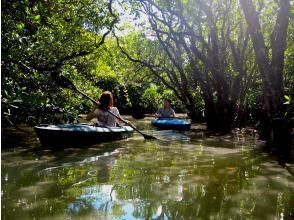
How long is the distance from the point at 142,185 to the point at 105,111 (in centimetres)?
558

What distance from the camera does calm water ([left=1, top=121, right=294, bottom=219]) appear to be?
13.7ft

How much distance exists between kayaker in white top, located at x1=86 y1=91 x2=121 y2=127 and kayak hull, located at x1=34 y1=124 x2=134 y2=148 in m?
0.38

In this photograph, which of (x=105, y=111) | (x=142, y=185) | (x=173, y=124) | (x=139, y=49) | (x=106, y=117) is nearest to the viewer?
(x=142, y=185)

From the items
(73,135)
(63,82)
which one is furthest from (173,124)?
(73,135)

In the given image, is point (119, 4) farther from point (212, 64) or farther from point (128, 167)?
point (128, 167)

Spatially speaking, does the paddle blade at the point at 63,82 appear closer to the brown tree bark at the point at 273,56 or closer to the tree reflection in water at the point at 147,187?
the tree reflection in water at the point at 147,187

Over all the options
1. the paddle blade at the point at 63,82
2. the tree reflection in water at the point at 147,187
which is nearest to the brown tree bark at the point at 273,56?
the tree reflection in water at the point at 147,187

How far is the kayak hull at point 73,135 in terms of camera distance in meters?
8.62

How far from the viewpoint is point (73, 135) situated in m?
9.14

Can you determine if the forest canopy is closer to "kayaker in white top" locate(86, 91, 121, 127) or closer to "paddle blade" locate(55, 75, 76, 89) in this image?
"paddle blade" locate(55, 75, 76, 89)

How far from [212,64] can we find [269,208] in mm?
11910

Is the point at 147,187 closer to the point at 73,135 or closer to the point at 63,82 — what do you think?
the point at 73,135

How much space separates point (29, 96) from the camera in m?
8.37

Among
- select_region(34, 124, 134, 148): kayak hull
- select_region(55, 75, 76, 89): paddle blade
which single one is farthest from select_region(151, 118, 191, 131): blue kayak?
select_region(55, 75, 76, 89): paddle blade
